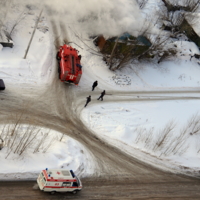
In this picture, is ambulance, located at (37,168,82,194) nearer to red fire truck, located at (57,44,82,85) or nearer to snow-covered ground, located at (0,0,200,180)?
snow-covered ground, located at (0,0,200,180)

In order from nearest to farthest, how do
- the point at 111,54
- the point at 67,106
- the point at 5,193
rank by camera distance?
the point at 5,193, the point at 67,106, the point at 111,54

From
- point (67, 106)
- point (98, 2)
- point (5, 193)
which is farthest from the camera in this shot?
point (98, 2)

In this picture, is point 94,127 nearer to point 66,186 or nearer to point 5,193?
point 66,186

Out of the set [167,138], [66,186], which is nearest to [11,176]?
[66,186]

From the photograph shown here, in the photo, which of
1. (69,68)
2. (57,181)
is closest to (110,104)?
(69,68)

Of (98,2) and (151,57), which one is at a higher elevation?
(98,2)

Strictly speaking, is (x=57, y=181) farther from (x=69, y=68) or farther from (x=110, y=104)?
(x=69, y=68)

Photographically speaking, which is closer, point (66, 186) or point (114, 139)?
point (66, 186)
